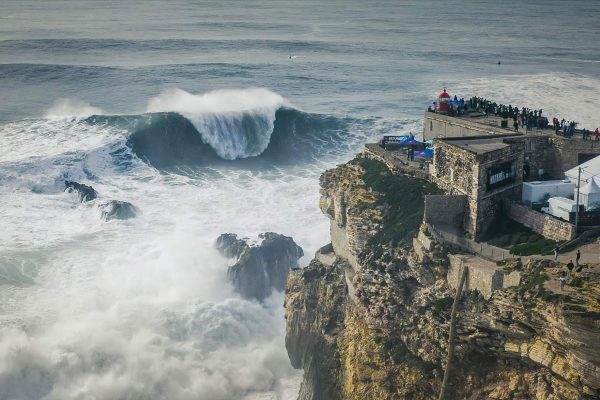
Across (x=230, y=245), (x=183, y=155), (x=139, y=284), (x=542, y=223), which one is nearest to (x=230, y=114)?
(x=183, y=155)

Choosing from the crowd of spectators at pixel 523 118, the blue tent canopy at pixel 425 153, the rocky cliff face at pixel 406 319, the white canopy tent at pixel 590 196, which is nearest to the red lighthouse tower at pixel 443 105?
the crowd of spectators at pixel 523 118

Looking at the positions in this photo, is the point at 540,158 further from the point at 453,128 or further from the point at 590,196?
the point at 453,128

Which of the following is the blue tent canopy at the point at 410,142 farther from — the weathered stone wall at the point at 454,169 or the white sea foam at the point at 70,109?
the white sea foam at the point at 70,109

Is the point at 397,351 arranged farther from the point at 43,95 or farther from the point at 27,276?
the point at 43,95

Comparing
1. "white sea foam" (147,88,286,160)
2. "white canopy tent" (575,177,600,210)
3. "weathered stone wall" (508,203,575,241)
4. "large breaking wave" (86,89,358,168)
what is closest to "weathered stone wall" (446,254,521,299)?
"weathered stone wall" (508,203,575,241)

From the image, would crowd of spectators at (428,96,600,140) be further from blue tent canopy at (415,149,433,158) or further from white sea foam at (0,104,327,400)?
white sea foam at (0,104,327,400)

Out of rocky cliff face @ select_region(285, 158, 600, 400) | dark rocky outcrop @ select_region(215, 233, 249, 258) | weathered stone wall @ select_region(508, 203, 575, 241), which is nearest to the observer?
rocky cliff face @ select_region(285, 158, 600, 400)
